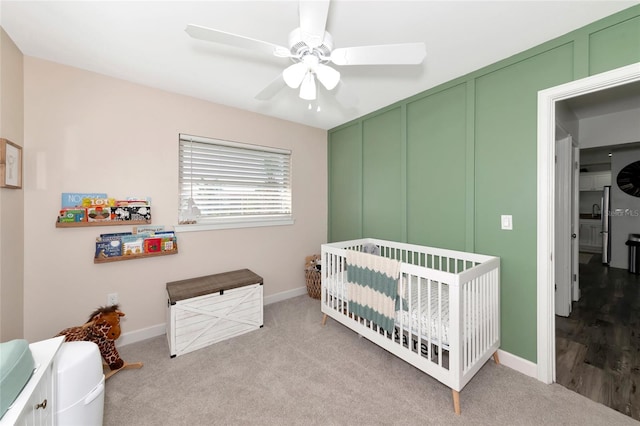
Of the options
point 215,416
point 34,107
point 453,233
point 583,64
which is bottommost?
point 215,416

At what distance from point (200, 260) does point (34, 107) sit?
1783 mm

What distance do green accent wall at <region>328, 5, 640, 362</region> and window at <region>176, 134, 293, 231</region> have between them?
1.29m

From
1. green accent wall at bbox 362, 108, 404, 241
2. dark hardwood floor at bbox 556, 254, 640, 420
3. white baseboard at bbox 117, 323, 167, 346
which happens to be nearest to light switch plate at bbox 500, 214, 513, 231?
green accent wall at bbox 362, 108, 404, 241

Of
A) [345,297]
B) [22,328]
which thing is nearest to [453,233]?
[345,297]

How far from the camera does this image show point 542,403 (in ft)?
5.16

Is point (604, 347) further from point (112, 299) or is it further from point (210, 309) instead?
point (112, 299)

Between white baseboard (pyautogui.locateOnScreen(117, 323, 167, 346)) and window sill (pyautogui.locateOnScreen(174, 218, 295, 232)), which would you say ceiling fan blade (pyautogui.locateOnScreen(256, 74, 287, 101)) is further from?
white baseboard (pyautogui.locateOnScreen(117, 323, 167, 346))

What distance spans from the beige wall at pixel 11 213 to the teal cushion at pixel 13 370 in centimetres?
118

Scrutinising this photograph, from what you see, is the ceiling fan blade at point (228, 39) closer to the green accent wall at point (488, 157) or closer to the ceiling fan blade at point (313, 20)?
the ceiling fan blade at point (313, 20)

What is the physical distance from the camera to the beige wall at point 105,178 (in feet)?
6.35

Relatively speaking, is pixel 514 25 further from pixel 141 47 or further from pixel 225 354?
pixel 225 354

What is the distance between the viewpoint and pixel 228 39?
47.3 inches

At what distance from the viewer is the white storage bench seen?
2.11 meters

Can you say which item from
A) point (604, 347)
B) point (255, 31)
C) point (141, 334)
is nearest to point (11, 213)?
point (141, 334)
